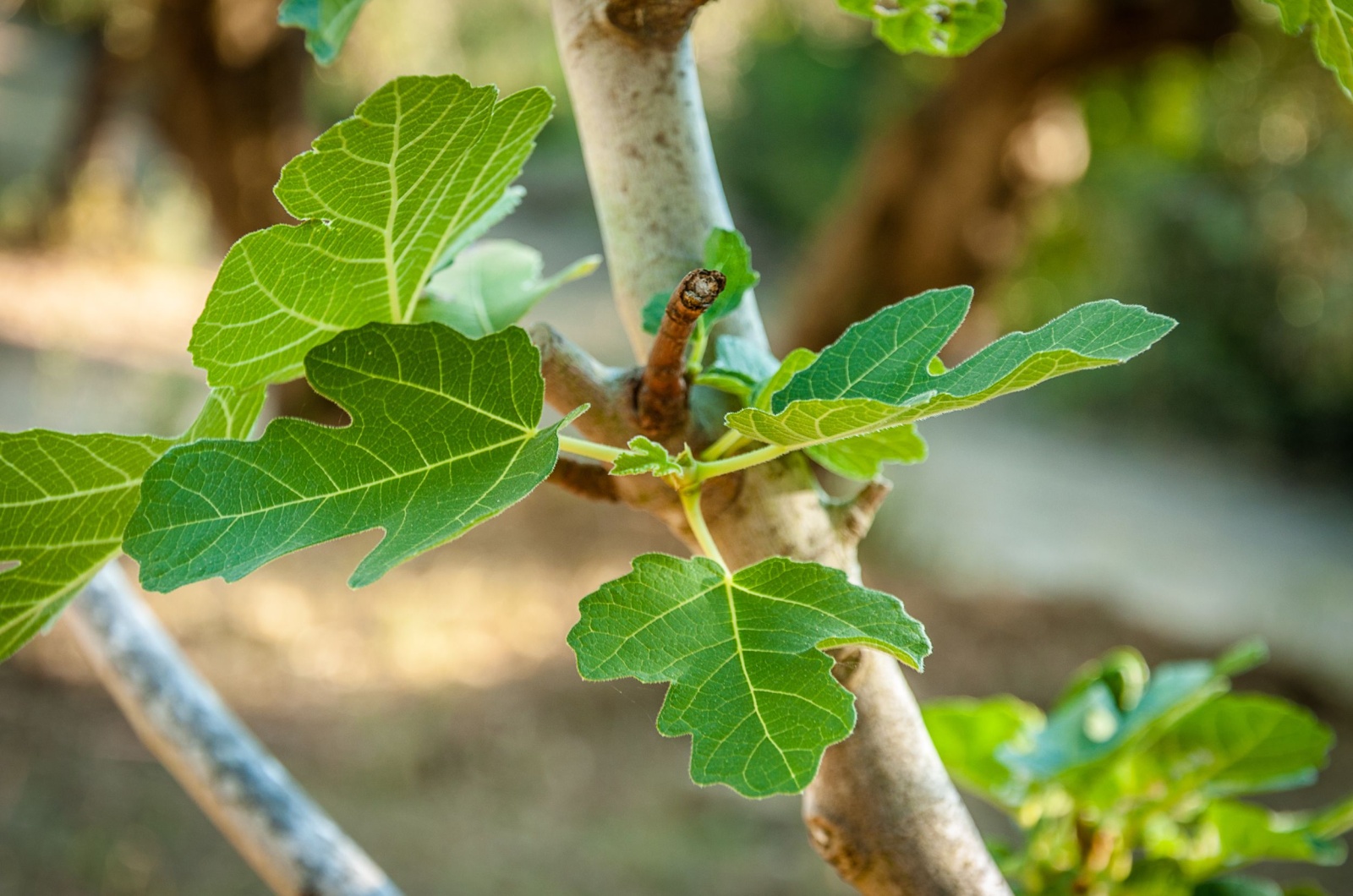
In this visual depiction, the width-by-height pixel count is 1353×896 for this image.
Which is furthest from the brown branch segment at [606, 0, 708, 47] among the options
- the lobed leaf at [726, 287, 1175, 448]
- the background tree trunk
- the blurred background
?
the background tree trunk

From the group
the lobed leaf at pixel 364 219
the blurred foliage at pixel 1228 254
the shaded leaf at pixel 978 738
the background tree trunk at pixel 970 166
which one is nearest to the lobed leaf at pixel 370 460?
the lobed leaf at pixel 364 219

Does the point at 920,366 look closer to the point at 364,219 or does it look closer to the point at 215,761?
the point at 364,219

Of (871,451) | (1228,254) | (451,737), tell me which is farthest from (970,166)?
(1228,254)

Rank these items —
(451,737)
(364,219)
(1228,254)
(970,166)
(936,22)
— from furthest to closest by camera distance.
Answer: (1228,254) → (970,166) → (451,737) → (936,22) → (364,219)

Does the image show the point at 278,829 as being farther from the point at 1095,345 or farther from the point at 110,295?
the point at 110,295

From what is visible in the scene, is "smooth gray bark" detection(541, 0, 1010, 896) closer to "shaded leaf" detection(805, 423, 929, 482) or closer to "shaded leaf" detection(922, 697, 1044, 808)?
"shaded leaf" detection(805, 423, 929, 482)

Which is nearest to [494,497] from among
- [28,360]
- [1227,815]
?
[1227,815]
